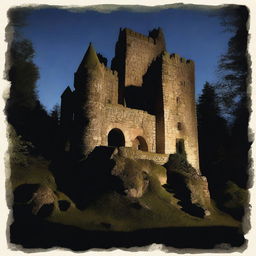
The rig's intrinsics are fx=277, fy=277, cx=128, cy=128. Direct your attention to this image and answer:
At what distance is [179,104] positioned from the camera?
28.8 meters

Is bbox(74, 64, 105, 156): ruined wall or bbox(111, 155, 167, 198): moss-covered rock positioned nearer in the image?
bbox(111, 155, 167, 198): moss-covered rock

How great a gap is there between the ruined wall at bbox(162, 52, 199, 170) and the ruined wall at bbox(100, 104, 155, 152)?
158 centimetres

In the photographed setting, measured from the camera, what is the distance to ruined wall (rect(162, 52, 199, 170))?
27094 millimetres

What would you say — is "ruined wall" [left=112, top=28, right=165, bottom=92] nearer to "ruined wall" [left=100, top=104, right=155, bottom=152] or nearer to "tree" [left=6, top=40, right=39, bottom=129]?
"ruined wall" [left=100, top=104, right=155, bottom=152]

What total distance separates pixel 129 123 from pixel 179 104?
684 centimetres

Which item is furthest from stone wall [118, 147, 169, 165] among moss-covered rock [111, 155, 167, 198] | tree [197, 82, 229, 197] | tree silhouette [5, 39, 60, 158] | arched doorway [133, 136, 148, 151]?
tree silhouette [5, 39, 60, 158]

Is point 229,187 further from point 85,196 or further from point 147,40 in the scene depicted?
point 147,40

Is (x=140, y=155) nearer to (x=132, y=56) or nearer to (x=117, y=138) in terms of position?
(x=117, y=138)

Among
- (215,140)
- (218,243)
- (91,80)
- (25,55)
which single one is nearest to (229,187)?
(215,140)

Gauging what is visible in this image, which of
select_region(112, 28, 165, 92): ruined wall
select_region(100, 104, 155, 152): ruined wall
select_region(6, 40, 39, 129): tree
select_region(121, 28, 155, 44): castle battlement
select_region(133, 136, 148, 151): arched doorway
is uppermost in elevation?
select_region(121, 28, 155, 44): castle battlement

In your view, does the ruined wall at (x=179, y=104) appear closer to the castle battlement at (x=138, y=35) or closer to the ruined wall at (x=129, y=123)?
the ruined wall at (x=129, y=123)

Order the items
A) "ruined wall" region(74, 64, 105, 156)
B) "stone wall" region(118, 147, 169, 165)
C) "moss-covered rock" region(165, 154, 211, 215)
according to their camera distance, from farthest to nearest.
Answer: "ruined wall" region(74, 64, 105, 156)
"stone wall" region(118, 147, 169, 165)
"moss-covered rock" region(165, 154, 211, 215)

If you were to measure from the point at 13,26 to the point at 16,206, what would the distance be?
8981 millimetres

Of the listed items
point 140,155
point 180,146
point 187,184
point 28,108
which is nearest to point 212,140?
point 180,146
